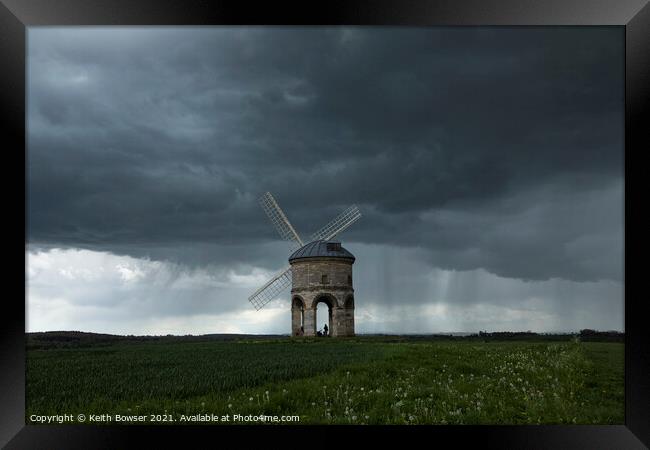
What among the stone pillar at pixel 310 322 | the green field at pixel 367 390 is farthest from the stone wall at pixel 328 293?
the green field at pixel 367 390

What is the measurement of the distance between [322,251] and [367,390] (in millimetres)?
26973

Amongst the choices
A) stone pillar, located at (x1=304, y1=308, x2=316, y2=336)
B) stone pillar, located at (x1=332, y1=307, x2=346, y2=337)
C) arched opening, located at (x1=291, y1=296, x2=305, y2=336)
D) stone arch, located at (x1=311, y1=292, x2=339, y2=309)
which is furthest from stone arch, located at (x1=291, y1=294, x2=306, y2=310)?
stone pillar, located at (x1=332, y1=307, x2=346, y2=337)

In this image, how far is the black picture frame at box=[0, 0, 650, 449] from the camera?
871cm

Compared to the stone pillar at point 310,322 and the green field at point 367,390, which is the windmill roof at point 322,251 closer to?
the stone pillar at point 310,322

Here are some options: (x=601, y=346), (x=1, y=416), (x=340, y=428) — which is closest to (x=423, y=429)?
(x=340, y=428)

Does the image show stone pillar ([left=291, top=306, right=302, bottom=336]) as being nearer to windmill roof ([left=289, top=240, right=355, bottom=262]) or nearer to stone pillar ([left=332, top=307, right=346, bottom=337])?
stone pillar ([left=332, top=307, right=346, bottom=337])

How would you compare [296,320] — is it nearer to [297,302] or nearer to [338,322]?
[297,302]

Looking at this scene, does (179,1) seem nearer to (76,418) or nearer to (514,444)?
(76,418)

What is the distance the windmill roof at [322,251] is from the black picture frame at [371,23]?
28862mm

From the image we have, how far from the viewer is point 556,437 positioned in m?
8.85

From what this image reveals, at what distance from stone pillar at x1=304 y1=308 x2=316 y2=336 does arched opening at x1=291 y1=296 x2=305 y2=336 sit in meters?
0.46

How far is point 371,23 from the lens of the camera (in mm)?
9000

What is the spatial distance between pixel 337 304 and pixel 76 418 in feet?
93.3

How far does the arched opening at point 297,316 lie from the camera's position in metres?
38.4
